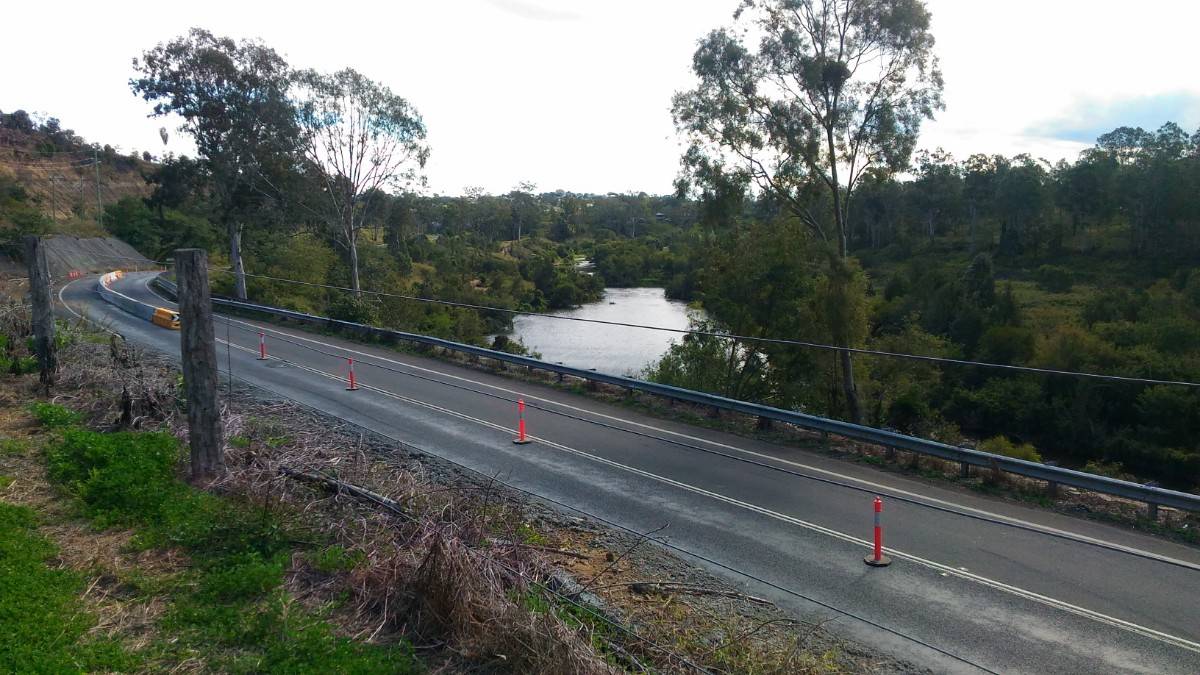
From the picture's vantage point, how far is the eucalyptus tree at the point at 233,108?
38.9 m

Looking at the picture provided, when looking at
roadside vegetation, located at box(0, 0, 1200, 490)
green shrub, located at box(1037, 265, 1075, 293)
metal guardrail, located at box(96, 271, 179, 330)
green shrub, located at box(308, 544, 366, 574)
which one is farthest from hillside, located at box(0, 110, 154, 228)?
green shrub, located at box(1037, 265, 1075, 293)

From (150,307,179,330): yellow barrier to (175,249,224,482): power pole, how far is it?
74.7 ft

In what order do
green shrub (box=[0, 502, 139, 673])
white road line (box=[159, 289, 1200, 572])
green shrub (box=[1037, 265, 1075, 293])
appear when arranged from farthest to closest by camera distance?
1. green shrub (box=[1037, 265, 1075, 293])
2. white road line (box=[159, 289, 1200, 572])
3. green shrub (box=[0, 502, 139, 673])

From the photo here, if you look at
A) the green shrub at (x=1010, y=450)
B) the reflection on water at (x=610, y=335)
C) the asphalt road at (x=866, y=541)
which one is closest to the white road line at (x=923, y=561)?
the asphalt road at (x=866, y=541)

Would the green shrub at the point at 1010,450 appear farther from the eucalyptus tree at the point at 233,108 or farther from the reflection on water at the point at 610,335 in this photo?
the eucalyptus tree at the point at 233,108

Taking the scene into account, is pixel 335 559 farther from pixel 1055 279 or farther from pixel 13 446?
pixel 1055 279

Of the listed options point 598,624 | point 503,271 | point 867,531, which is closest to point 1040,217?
point 503,271

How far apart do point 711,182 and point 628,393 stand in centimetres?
770

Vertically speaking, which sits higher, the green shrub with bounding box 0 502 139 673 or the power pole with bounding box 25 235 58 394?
the power pole with bounding box 25 235 58 394

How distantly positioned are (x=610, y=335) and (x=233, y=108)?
86.8ft


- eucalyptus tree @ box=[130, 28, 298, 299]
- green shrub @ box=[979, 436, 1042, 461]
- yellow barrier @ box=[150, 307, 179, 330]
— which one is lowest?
green shrub @ box=[979, 436, 1042, 461]

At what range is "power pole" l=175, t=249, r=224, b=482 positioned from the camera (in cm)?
934

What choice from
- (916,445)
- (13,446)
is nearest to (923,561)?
(916,445)

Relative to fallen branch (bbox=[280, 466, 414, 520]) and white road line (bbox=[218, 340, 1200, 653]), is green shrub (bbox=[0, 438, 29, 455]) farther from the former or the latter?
white road line (bbox=[218, 340, 1200, 653])
